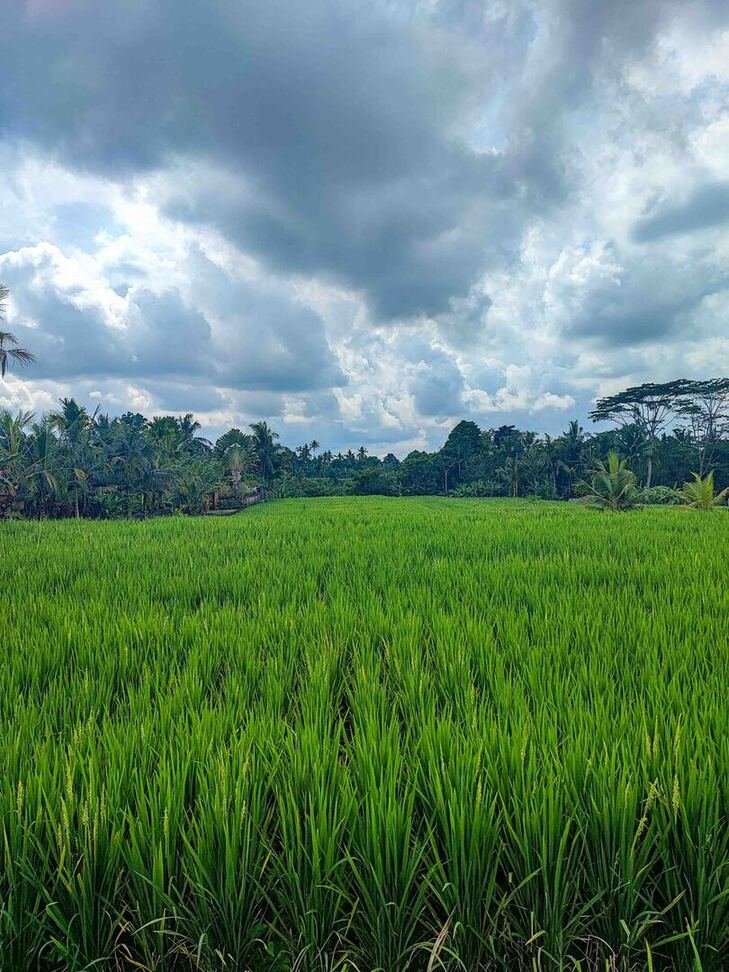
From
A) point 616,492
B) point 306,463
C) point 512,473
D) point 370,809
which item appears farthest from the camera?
point 306,463

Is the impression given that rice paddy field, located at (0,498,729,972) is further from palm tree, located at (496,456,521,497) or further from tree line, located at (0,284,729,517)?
palm tree, located at (496,456,521,497)

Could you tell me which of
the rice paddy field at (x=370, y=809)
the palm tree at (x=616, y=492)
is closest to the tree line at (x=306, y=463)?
the palm tree at (x=616, y=492)

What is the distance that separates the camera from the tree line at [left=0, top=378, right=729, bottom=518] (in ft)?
62.5

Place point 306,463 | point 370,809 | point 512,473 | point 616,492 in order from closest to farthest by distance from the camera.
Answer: point 370,809
point 616,492
point 512,473
point 306,463

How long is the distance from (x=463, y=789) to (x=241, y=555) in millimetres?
5534

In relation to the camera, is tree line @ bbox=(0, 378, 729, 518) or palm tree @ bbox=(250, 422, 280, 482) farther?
palm tree @ bbox=(250, 422, 280, 482)

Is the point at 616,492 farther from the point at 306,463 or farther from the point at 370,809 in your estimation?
the point at 306,463

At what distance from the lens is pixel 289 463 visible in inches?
1714

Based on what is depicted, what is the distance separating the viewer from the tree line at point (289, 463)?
19.1 meters

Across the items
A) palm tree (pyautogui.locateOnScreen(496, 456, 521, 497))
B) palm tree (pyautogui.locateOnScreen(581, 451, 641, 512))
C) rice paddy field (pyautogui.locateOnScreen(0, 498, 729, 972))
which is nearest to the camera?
rice paddy field (pyautogui.locateOnScreen(0, 498, 729, 972))

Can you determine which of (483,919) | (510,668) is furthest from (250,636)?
(483,919)

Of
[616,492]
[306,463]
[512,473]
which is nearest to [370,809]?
[616,492]

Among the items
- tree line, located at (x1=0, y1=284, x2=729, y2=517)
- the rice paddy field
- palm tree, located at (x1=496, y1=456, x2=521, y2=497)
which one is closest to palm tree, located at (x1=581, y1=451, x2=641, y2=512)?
tree line, located at (x1=0, y1=284, x2=729, y2=517)

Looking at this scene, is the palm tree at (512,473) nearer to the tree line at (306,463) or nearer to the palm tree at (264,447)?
the tree line at (306,463)
